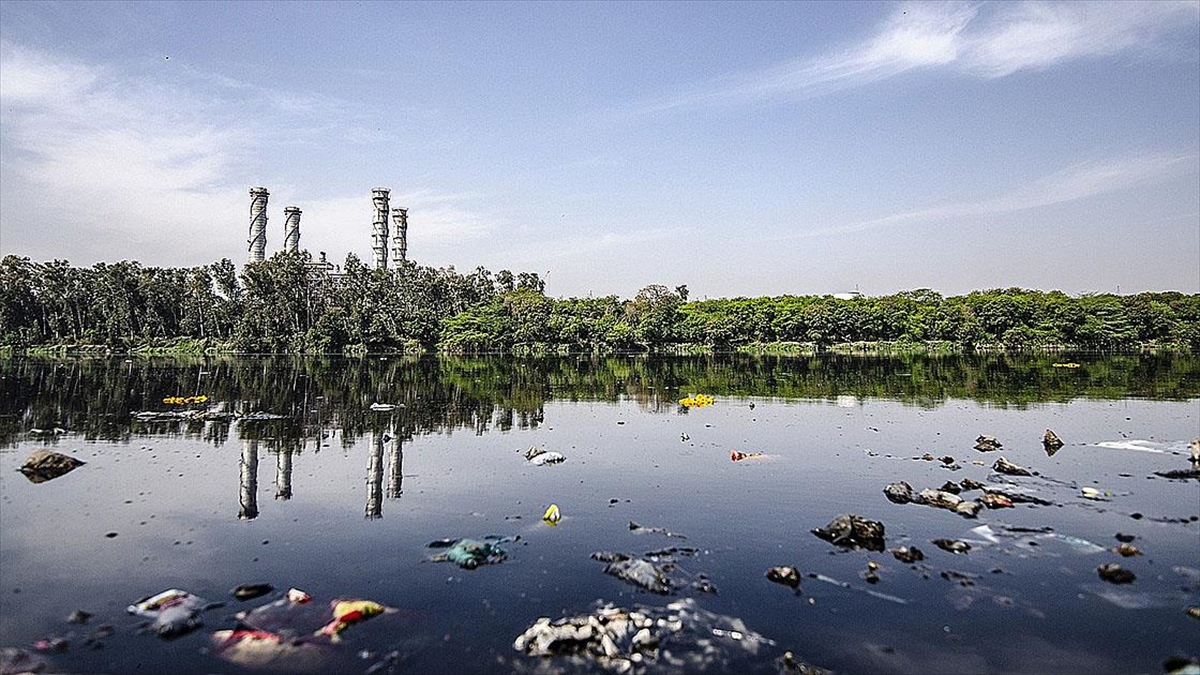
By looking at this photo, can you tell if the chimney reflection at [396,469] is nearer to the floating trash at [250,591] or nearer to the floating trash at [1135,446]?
the floating trash at [250,591]

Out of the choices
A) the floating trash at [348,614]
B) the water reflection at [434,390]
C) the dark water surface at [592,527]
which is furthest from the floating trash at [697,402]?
the floating trash at [348,614]

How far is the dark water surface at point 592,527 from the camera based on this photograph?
786 cm

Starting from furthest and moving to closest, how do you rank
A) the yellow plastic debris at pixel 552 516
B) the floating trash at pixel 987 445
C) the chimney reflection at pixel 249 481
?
the floating trash at pixel 987 445 → the chimney reflection at pixel 249 481 → the yellow plastic debris at pixel 552 516

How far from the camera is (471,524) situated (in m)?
12.2

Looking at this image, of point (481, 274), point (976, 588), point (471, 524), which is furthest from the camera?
point (481, 274)

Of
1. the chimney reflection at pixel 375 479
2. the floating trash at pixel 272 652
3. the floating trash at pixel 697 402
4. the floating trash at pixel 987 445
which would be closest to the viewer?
the floating trash at pixel 272 652

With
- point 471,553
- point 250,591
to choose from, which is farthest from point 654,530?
point 250,591

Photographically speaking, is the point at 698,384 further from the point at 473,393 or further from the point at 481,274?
the point at 481,274

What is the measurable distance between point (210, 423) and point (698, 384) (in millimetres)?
23409

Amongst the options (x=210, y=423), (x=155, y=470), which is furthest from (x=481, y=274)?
(x=155, y=470)

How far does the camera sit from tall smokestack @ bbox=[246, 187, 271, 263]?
125000mm

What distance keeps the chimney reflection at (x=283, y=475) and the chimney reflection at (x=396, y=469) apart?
76.9 inches

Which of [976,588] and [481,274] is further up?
[481,274]

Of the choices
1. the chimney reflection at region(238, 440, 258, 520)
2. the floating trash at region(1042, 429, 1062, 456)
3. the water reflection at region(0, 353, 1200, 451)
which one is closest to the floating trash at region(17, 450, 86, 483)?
the chimney reflection at region(238, 440, 258, 520)
